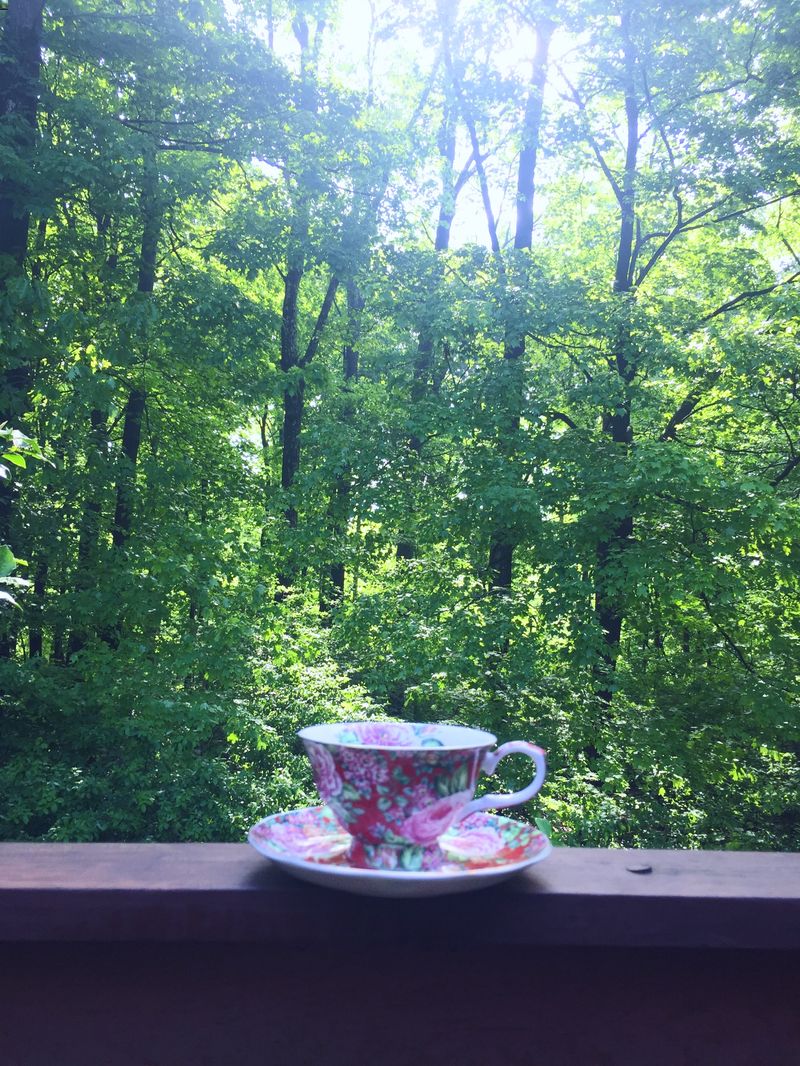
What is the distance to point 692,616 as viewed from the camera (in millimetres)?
7086

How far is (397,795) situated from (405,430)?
7315 millimetres

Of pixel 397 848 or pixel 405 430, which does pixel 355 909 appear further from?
pixel 405 430

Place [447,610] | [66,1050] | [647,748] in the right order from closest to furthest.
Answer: [66,1050] → [647,748] → [447,610]

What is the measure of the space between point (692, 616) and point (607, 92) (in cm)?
545

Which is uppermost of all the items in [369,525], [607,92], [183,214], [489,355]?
[607,92]

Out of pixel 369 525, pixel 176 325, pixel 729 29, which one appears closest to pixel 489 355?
pixel 369 525

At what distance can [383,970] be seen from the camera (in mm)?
654

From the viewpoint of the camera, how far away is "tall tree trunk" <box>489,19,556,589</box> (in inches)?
284

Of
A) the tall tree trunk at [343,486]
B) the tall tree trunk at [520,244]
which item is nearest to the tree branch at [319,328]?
the tall tree trunk at [343,486]

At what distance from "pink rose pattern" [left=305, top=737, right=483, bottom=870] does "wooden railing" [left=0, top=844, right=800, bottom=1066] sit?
1.6 inches

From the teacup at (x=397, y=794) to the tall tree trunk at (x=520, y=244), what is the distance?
20.8 ft

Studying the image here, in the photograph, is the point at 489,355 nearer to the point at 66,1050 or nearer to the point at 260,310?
the point at 260,310

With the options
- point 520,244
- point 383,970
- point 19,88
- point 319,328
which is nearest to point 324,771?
point 383,970

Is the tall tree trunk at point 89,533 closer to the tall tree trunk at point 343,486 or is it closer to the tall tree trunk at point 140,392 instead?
the tall tree trunk at point 140,392
